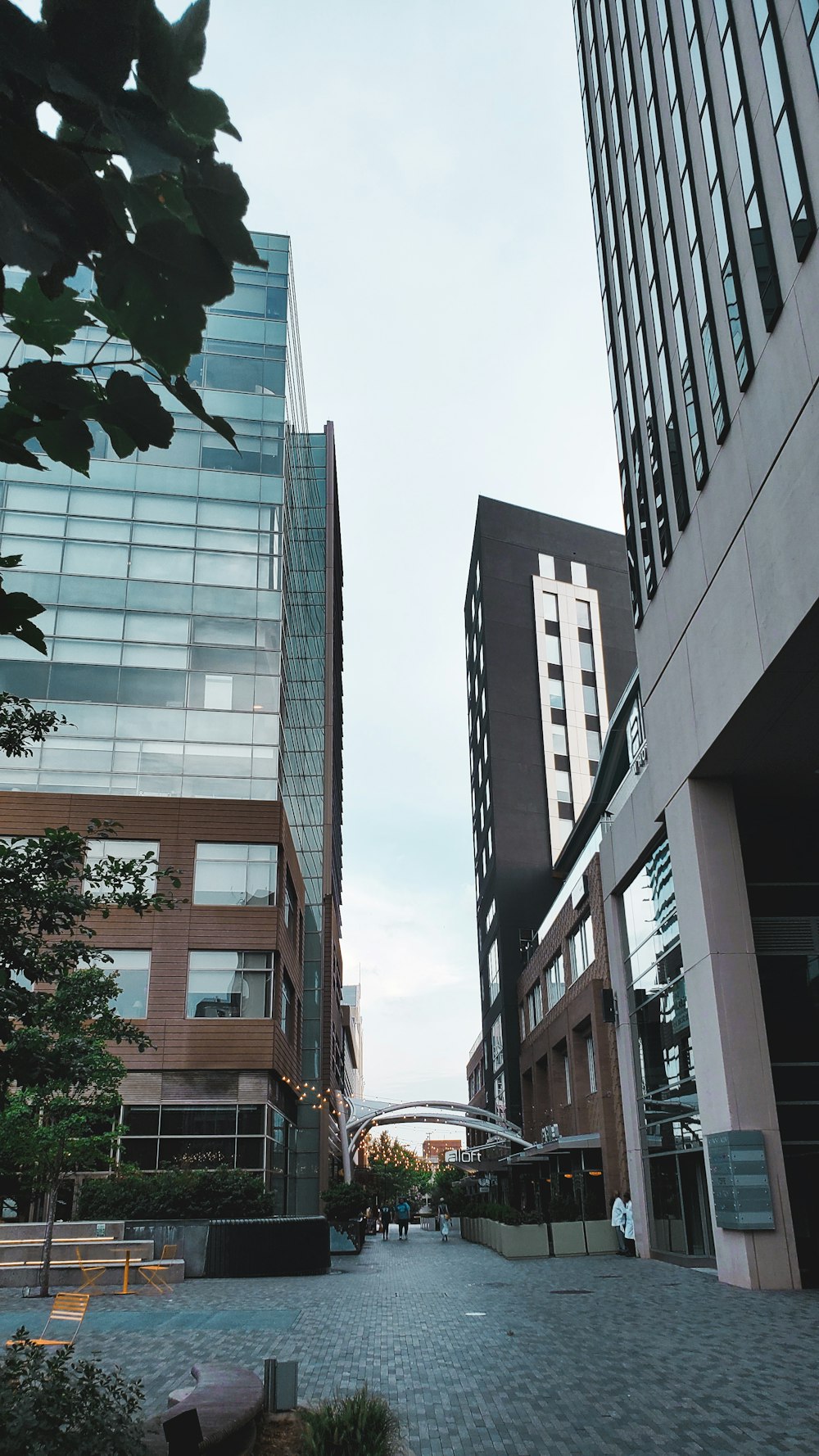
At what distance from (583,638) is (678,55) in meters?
57.2

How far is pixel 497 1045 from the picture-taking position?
239 feet

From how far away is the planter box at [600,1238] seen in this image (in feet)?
96.4

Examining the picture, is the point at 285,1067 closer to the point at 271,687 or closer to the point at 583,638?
the point at 271,687

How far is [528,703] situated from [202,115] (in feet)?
241

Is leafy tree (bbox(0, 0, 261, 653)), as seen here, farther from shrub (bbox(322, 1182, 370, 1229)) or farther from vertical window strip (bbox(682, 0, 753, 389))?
shrub (bbox(322, 1182, 370, 1229))

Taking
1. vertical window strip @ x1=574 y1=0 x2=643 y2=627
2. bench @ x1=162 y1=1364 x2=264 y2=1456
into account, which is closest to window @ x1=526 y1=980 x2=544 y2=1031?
vertical window strip @ x1=574 y1=0 x2=643 y2=627

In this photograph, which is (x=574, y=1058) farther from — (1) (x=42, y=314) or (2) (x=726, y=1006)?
(1) (x=42, y=314)

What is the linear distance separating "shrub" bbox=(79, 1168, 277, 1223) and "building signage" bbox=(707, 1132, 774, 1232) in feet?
46.0

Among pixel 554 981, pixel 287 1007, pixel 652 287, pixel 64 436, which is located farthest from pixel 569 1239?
pixel 64 436

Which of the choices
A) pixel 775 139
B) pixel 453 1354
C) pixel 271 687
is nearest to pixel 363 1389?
pixel 453 1354

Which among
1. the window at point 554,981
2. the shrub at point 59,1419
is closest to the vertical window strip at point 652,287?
the shrub at point 59,1419

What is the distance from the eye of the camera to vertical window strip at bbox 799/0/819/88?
14.9m

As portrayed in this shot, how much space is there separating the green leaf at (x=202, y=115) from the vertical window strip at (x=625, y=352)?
2371 cm

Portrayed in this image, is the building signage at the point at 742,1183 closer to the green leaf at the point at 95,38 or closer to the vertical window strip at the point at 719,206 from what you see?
the vertical window strip at the point at 719,206
